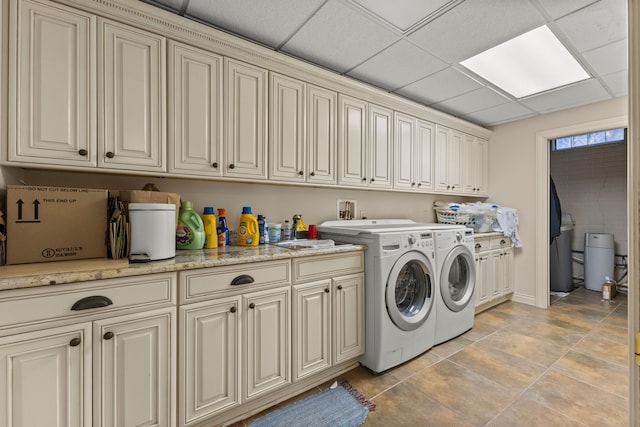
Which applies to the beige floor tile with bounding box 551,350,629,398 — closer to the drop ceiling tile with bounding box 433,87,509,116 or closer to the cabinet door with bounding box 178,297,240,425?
the cabinet door with bounding box 178,297,240,425

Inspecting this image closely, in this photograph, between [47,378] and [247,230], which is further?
[247,230]

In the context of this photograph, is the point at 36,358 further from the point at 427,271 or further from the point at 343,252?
the point at 427,271

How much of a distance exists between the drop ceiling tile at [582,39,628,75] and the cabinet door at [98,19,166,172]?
117 inches

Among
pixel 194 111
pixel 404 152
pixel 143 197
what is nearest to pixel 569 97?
pixel 404 152

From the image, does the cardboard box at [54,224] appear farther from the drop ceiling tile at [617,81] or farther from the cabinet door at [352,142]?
the drop ceiling tile at [617,81]

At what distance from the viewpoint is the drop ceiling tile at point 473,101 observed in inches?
112

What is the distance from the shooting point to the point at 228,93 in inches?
75.3

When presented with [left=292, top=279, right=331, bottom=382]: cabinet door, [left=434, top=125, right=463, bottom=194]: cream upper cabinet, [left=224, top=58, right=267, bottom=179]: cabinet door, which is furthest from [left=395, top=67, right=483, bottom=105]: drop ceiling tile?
[left=292, top=279, right=331, bottom=382]: cabinet door

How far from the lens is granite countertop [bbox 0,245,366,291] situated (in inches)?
42.3

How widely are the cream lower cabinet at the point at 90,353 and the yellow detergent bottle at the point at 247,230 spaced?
747 mm

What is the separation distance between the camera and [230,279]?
1527mm

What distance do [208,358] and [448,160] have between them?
3172 mm

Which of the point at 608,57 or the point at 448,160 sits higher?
the point at 608,57

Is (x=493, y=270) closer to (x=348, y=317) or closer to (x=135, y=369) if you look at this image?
(x=348, y=317)
